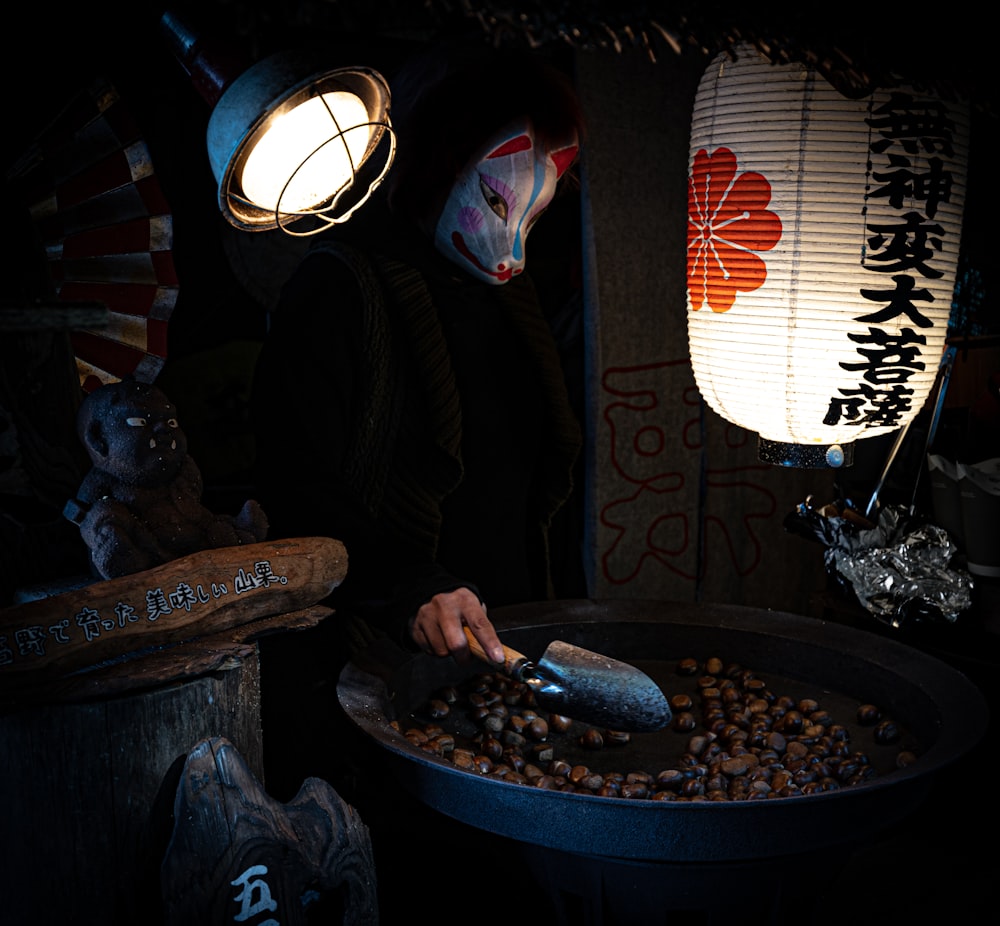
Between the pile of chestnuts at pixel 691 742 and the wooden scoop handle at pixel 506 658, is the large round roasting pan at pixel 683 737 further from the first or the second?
the wooden scoop handle at pixel 506 658

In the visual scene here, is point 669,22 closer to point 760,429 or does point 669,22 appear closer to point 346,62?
point 346,62

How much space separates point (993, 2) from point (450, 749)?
245 cm

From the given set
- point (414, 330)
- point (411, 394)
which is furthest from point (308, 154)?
point (411, 394)

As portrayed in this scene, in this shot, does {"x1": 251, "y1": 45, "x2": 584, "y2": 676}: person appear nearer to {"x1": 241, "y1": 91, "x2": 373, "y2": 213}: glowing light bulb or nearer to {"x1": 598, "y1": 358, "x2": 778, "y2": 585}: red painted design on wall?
{"x1": 241, "y1": 91, "x2": 373, "y2": 213}: glowing light bulb

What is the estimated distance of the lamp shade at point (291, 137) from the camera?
2102 millimetres

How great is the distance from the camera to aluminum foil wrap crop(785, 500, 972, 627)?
11.8 feet

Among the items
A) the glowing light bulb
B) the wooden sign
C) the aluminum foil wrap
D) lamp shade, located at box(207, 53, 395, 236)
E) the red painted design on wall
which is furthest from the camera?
the red painted design on wall

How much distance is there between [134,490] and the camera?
2152 mm

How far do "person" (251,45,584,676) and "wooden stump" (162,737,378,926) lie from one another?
70 cm

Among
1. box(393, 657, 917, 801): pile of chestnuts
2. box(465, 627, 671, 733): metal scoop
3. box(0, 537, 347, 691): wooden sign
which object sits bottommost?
box(393, 657, 917, 801): pile of chestnuts

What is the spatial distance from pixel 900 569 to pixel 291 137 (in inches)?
99.7

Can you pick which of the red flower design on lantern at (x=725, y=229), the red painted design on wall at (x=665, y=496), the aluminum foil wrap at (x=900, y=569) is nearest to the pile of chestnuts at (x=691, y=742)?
the aluminum foil wrap at (x=900, y=569)

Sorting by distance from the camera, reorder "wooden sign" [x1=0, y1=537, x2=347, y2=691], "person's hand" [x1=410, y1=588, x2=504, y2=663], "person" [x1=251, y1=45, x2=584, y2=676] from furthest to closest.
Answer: "person" [x1=251, y1=45, x2=584, y2=676] < "person's hand" [x1=410, y1=588, x2=504, y2=663] < "wooden sign" [x1=0, y1=537, x2=347, y2=691]

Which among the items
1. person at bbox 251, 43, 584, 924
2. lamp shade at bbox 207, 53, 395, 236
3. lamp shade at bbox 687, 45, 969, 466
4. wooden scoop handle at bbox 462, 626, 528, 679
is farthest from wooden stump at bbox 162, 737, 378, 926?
lamp shade at bbox 687, 45, 969, 466
